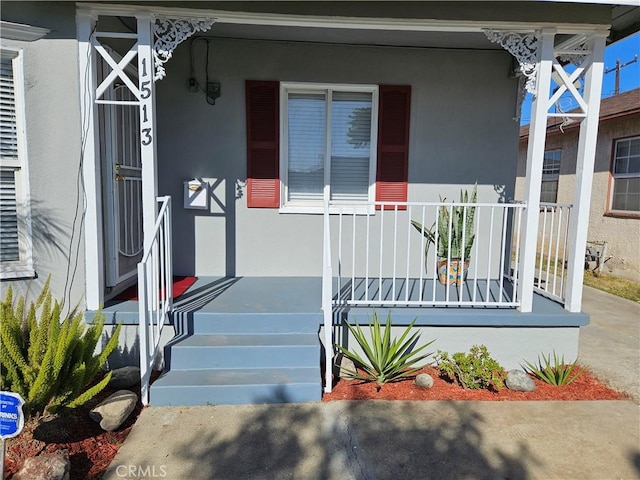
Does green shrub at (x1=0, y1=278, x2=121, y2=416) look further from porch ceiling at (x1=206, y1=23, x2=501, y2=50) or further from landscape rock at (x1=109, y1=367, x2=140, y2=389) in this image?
porch ceiling at (x1=206, y1=23, x2=501, y2=50)

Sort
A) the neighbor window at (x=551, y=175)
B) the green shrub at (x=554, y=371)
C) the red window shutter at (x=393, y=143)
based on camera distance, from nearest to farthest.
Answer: the green shrub at (x=554, y=371) → the red window shutter at (x=393, y=143) → the neighbor window at (x=551, y=175)

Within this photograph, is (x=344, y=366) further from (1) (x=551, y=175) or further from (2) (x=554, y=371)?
(1) (x=551, y=175)

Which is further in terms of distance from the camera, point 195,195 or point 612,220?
point 612,220

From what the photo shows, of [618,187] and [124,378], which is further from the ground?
[618,187]

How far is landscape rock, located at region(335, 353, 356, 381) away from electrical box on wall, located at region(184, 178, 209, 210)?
89.4 inches

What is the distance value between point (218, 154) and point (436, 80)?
2.61m

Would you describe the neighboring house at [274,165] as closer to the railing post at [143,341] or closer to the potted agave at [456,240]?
the railing post at [143,341]

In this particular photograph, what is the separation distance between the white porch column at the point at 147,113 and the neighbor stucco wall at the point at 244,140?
1333 mm

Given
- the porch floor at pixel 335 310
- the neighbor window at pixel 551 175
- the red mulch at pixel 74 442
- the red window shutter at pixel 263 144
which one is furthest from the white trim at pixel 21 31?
the neighbor window at pixel 551 175

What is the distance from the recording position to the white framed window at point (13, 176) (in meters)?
3.19

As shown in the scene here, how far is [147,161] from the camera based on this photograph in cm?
335

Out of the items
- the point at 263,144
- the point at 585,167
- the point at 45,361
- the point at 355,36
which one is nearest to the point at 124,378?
the point at 45,361

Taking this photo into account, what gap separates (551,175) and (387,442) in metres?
9.88

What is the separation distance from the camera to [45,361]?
7.44 feet
